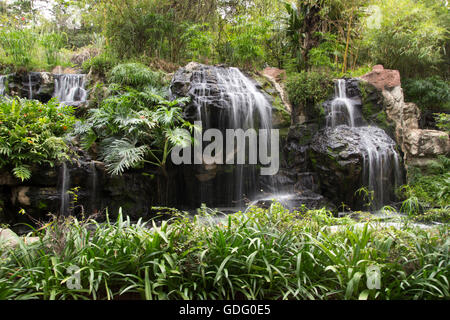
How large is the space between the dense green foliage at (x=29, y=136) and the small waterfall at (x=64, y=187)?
0.75ft

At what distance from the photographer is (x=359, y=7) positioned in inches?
376

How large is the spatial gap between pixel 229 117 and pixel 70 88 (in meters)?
4.79

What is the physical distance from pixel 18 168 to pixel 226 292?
413cm

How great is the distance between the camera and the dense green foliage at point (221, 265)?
1.79 meters

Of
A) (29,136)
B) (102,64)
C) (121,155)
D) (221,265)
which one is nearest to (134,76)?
(102,64)

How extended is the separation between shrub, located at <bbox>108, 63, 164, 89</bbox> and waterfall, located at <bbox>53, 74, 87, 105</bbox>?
3.84ft

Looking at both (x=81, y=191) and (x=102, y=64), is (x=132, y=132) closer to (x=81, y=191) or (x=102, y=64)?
(x=81, y=191)

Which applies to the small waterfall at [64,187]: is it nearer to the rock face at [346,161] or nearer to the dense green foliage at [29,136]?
the dense green foliage at [29,136]

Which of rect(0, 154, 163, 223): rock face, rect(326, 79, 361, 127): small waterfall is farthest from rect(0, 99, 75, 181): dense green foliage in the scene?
rect(326, 79, 361, 127): small waterfall

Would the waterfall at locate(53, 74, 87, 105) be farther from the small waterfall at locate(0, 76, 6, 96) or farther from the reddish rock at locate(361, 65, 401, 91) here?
the reddish rock at locate(361, 65, 401, 91)

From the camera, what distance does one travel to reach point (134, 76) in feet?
22.1
